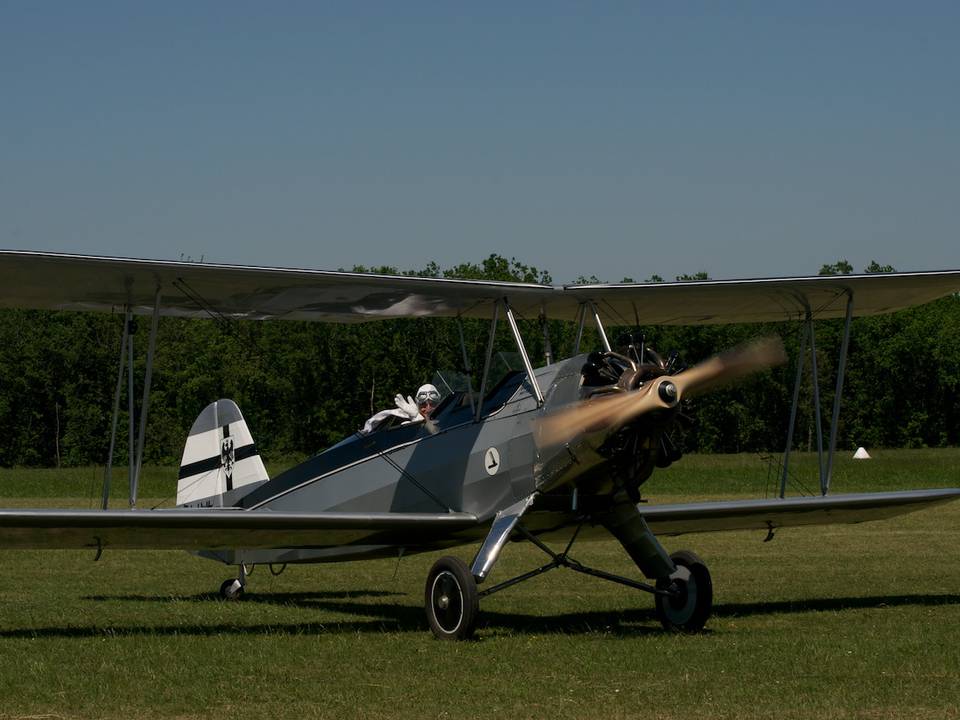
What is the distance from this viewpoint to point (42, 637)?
34.9ft

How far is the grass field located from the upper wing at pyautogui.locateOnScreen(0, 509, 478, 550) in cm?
75

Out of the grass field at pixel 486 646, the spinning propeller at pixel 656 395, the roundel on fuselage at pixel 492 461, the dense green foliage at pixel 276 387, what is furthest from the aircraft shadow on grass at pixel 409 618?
the dense green foliage at pixel 276 387

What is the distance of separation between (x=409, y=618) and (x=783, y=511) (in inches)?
147

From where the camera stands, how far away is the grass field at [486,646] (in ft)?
24.5

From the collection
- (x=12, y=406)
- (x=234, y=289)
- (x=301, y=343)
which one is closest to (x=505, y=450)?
(x=234, y=289)

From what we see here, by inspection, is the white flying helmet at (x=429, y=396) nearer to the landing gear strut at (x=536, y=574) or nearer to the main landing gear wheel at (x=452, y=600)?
the landing gear strut at (x=536, y=574)

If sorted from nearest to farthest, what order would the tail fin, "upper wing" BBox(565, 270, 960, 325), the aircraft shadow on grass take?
the aircraft shadow on grass → "upper wing" BBox(565, 270, 960, 325) → the tail fin

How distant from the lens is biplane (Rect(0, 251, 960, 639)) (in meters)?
10.1

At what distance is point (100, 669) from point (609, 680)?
3405 millimetres

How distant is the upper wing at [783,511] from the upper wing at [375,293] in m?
1.95

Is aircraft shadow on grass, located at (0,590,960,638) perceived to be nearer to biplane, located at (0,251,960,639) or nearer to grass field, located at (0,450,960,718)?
grass field, located at (0,450,960,718)

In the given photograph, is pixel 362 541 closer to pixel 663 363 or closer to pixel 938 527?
pixel 663 363

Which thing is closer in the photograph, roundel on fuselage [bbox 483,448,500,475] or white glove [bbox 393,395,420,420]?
roundel on fuselage [bbox 483,448,500,475]

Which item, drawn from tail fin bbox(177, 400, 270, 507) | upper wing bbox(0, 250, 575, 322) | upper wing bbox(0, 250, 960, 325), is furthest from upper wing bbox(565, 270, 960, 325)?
tail fin bbox(177, 400, 270, 507)
